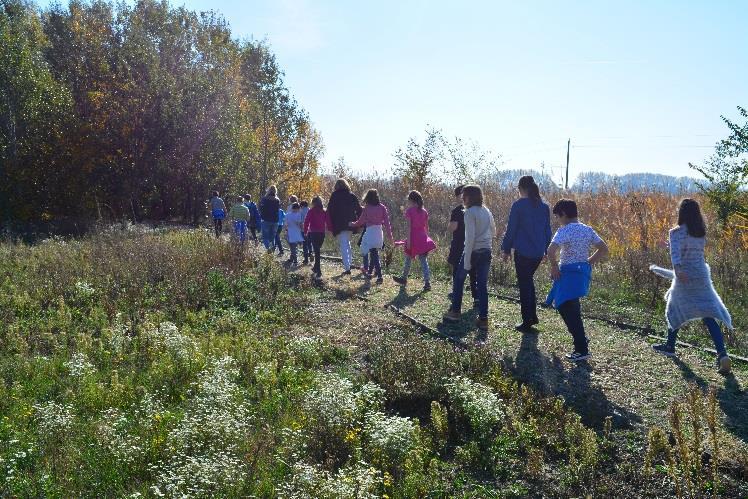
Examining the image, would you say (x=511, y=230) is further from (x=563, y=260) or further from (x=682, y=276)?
(x=682, y=276)

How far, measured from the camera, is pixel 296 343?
7.49m

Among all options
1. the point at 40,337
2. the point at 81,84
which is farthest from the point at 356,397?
the point at 81,84

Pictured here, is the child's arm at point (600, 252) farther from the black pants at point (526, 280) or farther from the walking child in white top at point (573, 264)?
the black pants at point (526, 280)

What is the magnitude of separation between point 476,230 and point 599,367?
2.54 metres

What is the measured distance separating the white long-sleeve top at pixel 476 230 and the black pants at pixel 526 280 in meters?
0.59

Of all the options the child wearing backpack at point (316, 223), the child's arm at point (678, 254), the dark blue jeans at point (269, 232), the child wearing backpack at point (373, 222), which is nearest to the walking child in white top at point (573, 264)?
the child's arm at point (678, 254)

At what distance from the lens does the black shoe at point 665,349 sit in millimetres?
7548

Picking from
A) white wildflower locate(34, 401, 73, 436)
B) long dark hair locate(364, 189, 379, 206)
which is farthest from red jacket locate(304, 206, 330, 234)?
white wildflower locate(34, 401, 73, 436)

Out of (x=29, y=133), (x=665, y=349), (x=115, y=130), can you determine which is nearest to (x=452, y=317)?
(x=665, y=349)

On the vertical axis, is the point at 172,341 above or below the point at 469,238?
below

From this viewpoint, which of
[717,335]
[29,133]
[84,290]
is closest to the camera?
[717,335]

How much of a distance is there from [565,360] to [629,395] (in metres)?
1.18

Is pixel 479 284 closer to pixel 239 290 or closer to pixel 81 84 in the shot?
pixel 239 290

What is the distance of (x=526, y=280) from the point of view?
8.16 m
